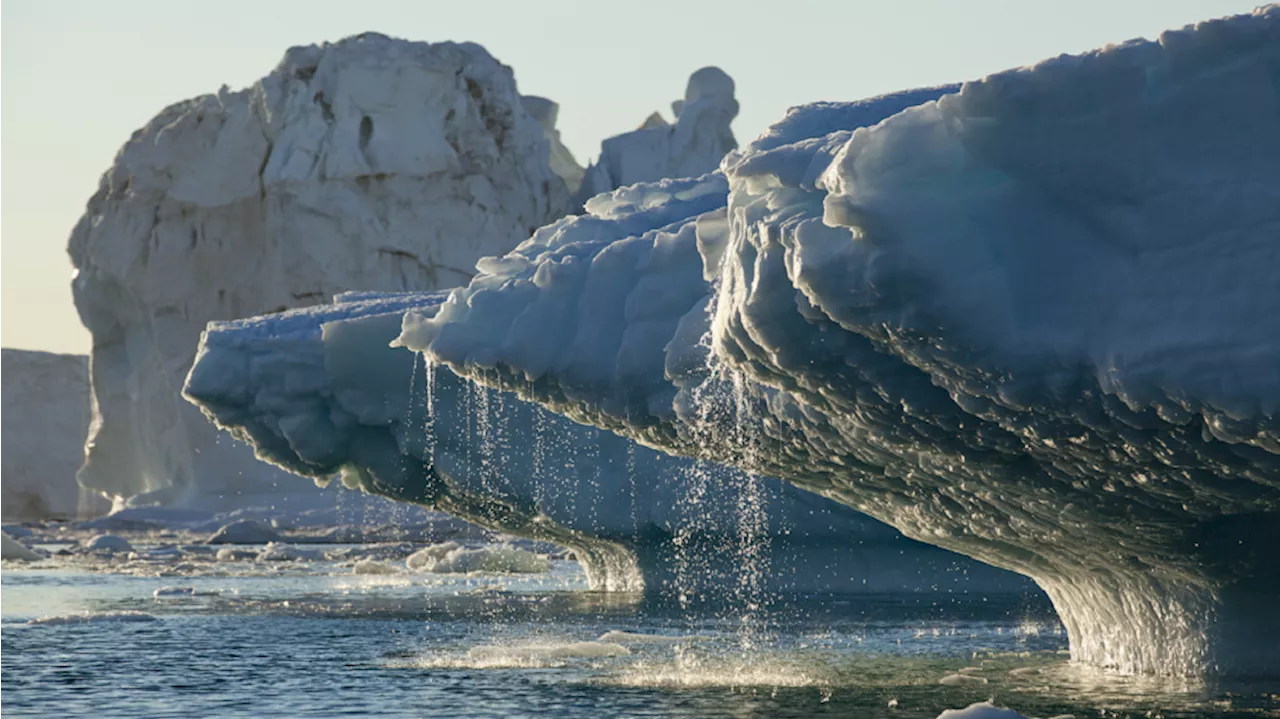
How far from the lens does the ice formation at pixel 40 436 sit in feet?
252

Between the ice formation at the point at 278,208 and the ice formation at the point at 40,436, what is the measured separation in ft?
74.4

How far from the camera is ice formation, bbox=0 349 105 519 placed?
3029 inches

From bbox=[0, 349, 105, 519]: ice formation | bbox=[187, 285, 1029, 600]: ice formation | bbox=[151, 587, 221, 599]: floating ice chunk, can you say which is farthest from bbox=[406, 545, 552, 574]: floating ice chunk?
bbox=[0, 349, 105, 519]: ice formation

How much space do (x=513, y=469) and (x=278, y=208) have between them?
103 ft

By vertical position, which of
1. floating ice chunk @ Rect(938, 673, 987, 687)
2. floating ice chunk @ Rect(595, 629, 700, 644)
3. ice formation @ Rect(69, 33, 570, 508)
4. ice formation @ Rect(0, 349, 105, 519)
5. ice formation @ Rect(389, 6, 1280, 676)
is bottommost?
floating ice chunk @ Rect(938, 673, 987, 687)

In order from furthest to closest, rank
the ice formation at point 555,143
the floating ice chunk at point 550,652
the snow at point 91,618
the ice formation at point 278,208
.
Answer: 1. the ice formation at point 555,143
2. the ice formation at point 278,208
3. the snow at point 91,618
4. the floating ice chunk at point 550,652

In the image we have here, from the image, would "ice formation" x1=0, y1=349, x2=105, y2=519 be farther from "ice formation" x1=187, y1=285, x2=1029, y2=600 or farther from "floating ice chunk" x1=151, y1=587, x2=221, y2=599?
"ice formation" x1=187, y1=285, x2=1029, y2=600

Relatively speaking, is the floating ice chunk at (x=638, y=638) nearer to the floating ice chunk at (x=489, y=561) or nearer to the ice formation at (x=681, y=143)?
the floating ice chunk at (x=489, y=561)

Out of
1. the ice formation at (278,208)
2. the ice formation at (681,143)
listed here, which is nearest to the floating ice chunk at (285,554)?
the ice formation at (278,208)

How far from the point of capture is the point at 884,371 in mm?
11188

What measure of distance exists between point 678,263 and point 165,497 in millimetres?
42211

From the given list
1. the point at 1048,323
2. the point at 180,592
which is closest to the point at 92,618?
the point at 180,592

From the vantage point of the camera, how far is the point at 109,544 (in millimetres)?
45062

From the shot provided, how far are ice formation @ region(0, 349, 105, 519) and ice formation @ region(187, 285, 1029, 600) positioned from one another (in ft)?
175
